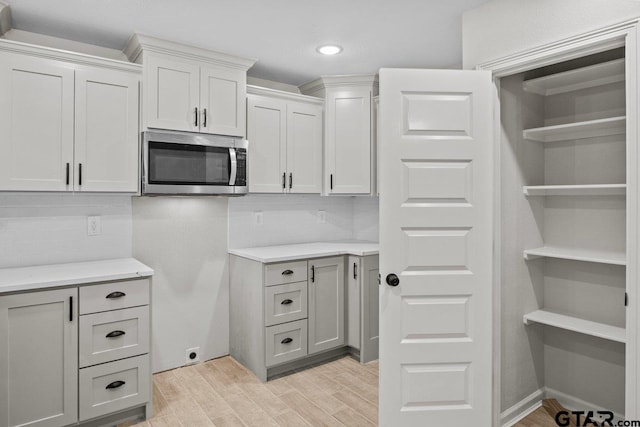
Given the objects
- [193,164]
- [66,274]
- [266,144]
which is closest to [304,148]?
[266,144]

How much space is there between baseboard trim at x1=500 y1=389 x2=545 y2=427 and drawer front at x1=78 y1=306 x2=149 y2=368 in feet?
7.03

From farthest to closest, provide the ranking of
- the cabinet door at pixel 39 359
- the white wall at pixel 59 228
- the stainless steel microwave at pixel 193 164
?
the stainless steel microwave at pixel 193 164, the white wall at pixel 59 228, the cabinet door at pixel 39 359

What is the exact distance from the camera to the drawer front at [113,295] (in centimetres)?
222

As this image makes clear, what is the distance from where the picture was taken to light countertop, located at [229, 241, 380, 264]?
9.83 feet

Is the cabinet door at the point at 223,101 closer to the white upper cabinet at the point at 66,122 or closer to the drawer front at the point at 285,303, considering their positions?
the white upper cabinet at the point at 66,122

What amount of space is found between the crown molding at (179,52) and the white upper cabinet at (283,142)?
0.24 m

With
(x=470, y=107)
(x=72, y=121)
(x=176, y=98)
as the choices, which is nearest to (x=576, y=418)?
(x=470, y=107)

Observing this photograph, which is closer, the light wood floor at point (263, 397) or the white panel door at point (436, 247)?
the white panel door at point (436, 247)

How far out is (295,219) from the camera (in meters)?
3.79

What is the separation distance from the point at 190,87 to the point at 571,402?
10.5 ft

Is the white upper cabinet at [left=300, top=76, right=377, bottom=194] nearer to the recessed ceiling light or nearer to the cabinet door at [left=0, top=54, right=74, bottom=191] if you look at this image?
the recessed ceiling light

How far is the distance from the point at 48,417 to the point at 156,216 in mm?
1413

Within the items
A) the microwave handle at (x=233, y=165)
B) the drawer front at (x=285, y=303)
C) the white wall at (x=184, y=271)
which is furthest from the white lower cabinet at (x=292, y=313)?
the microwave handle at (x=233, y=165)

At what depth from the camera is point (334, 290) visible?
3.29 m
